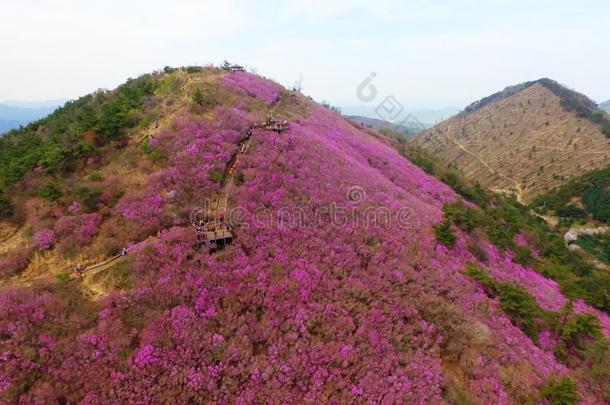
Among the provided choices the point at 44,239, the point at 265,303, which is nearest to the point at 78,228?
the point at 44,239

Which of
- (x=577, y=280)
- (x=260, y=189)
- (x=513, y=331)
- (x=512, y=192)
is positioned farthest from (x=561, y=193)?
(x=260, y=189)

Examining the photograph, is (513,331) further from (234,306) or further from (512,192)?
(512,192)

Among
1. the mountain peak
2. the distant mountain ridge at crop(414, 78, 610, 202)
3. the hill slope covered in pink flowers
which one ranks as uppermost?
the mountain peak

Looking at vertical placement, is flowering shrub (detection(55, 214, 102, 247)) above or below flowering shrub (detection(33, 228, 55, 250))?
above

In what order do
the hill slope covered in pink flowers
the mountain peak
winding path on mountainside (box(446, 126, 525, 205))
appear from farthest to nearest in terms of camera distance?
the mountain peak, winding path on mountainside (box(446, 126, 525, 205)), the hill slope covered in pink flowers

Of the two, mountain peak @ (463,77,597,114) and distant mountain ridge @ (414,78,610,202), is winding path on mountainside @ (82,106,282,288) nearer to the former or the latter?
distant mountain ridge @ (414,78,610,202)

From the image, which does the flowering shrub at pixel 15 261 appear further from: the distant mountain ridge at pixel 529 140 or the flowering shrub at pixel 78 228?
the distant mountain ridge at pixel 529 140

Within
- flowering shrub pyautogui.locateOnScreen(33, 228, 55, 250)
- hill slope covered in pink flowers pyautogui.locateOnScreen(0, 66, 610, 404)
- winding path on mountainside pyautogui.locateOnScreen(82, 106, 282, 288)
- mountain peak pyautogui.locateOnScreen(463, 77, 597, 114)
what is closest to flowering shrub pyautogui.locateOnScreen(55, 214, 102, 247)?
hill slope covered in pink flowers pyautogui.locateOnScreen(0, 66, 610, 404)

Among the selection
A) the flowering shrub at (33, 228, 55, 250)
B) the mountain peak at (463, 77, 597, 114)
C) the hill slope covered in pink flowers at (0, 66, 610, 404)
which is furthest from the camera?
the mountain peak at (463, 77, 597, 114)
